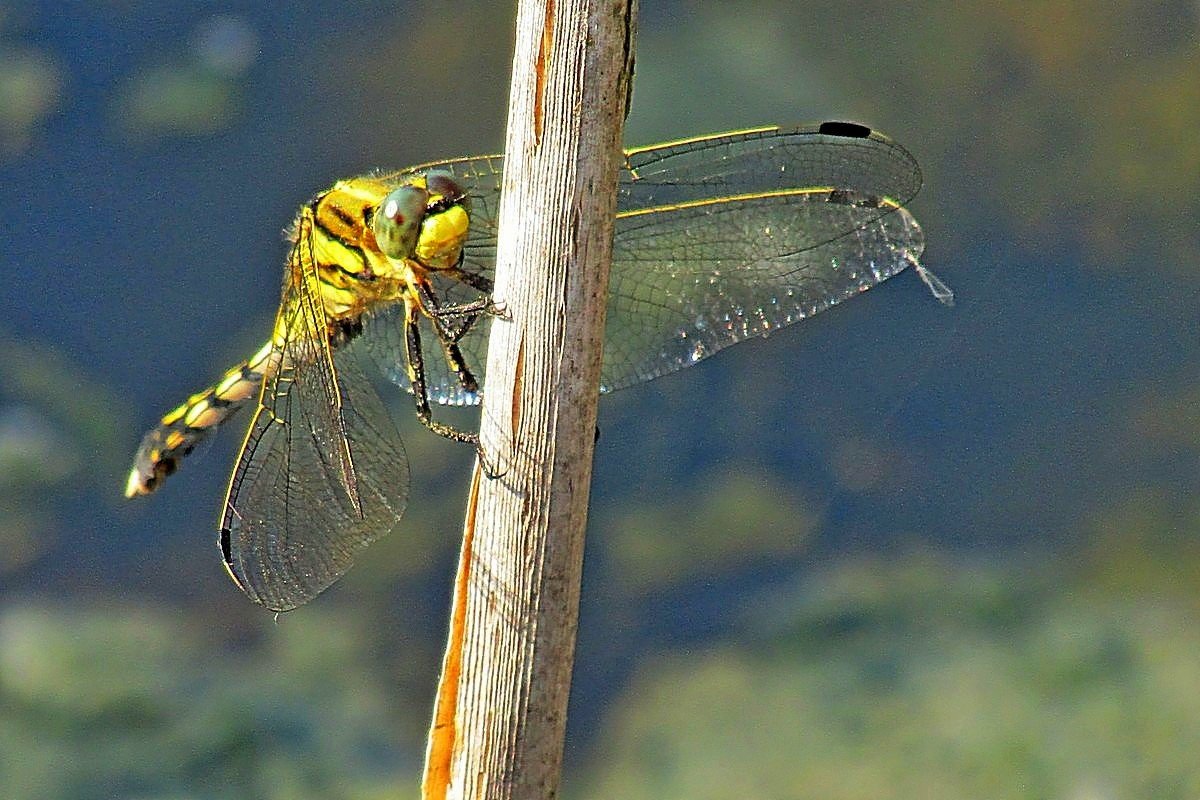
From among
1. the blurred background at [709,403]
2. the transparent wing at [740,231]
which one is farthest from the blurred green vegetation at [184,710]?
the transparent wing at [740,231]

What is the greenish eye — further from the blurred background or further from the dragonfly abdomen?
the blurred background

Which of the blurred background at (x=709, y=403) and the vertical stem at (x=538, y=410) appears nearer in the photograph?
the vertical stem at (x=538, y=410)

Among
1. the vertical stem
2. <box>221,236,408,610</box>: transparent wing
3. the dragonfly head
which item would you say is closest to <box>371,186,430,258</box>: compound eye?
the dragonfly head

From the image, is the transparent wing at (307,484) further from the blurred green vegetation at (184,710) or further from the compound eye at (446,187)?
the blurred green vegetation at (184,710)

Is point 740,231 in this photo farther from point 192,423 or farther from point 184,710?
point 184,710

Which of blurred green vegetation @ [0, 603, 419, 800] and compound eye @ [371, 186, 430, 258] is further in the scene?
blurred green vegetation @ [0, 603, 419, 800]

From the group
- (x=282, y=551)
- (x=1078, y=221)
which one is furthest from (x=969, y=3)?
(x=282, y=551)

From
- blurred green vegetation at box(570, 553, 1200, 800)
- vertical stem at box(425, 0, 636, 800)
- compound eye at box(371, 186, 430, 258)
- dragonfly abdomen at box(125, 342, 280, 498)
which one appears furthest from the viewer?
blurred green vegetation at box(570, 553, 1200, 800)
